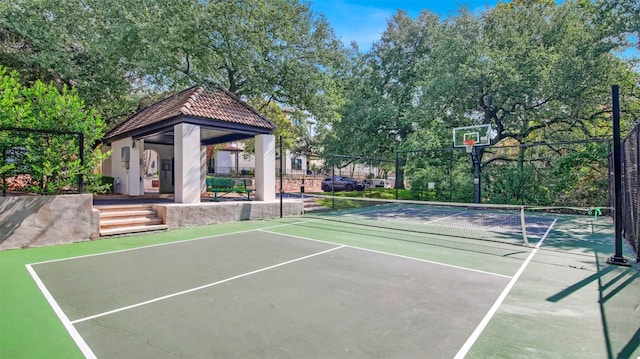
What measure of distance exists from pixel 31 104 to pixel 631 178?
14.8 metres

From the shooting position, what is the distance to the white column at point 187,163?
11422mm

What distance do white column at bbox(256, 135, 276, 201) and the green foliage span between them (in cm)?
598

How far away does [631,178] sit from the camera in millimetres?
7543

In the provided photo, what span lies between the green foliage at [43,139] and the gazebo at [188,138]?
9.80 feet

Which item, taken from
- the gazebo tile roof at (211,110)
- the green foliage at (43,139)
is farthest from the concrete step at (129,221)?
the gazebo tile roof at (211,110)

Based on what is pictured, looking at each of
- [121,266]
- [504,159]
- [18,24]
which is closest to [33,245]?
[121,266]

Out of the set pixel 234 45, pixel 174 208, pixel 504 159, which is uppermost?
pixel 234 45

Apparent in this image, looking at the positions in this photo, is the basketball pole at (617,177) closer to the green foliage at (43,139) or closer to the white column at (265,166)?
the white column at (265,166)

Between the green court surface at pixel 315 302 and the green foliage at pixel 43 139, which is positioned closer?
the green court surface at pixel 315 302

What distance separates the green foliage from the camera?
25.6 ft

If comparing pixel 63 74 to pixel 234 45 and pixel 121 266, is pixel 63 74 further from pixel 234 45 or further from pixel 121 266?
pixel 121 266

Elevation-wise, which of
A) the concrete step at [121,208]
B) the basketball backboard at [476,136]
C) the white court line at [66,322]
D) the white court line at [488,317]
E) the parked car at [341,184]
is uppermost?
the basketball backboard at [476,136]

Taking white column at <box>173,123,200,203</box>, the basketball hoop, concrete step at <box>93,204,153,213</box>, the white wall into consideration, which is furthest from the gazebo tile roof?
the basketball hoop

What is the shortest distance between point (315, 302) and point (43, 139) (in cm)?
837
